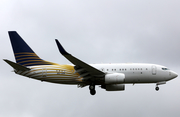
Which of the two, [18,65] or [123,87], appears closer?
[18,65]

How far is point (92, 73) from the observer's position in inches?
1528

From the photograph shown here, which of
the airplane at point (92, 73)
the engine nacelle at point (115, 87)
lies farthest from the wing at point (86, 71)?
the engine nacelle at point (115, 87)

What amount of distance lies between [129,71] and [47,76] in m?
10.7

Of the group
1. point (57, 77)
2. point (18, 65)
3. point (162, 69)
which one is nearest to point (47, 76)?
point (57, 77)

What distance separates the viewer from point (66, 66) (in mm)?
40375

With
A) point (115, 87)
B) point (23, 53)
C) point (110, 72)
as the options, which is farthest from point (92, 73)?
point (23, 53)

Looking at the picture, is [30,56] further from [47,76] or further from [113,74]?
[113,74]

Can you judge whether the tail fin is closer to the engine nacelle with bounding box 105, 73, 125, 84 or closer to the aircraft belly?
the engine nacelle with bounding box 105, 73, 125, 84

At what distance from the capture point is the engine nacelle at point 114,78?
37.9 metres

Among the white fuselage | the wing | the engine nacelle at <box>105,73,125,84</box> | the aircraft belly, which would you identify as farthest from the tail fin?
the aircraft belly

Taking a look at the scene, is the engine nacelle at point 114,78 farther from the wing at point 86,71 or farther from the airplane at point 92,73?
the wing at point 86,71

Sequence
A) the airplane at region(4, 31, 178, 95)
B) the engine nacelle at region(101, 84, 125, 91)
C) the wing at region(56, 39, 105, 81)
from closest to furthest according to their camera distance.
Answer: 1. the wing at region(56, 39, 105, 81)
2. the airplane at region(4, 31, 178, 95)
3. the engine nacelle at region(101, 84, 125, 91)

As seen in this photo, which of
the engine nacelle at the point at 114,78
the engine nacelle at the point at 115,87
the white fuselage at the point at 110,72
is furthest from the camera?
the engine nacelle at the point at 115,87

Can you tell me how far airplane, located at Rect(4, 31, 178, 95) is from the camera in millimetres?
38747
